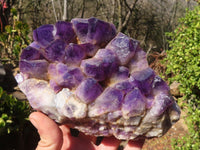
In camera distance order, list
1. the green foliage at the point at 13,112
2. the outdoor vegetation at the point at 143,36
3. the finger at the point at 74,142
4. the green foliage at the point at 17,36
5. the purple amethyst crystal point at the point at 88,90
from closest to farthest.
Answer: the purple amethyst crystal point at the point at 88,90 < the finger at the point at 74,142 < the green foliage at the point at 13,112 < the outdoor vegetation at the point at 143,36 < the green foliage at the point at 17,36

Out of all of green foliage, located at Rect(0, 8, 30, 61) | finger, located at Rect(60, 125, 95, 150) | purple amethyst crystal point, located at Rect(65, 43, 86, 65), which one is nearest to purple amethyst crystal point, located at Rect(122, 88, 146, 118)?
purple amethyst crystal point, located at Rect(65, 43, 86, 65)

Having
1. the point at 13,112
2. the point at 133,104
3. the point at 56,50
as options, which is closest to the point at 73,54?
the point at 56,50

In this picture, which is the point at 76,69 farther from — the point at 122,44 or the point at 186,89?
the point at 186,89

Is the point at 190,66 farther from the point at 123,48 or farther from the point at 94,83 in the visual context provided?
the point at 94,83

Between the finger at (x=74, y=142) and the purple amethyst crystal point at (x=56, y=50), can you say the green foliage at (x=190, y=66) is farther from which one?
the purple amethyst crystal point at (x=56, y=50)

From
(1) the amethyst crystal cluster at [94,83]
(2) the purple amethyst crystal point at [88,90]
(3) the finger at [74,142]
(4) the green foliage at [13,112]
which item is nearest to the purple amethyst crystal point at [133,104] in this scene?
(1) the amethyst crystal cluster at [94,83]

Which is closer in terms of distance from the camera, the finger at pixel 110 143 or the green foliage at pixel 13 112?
the finger at pixel 110 143
